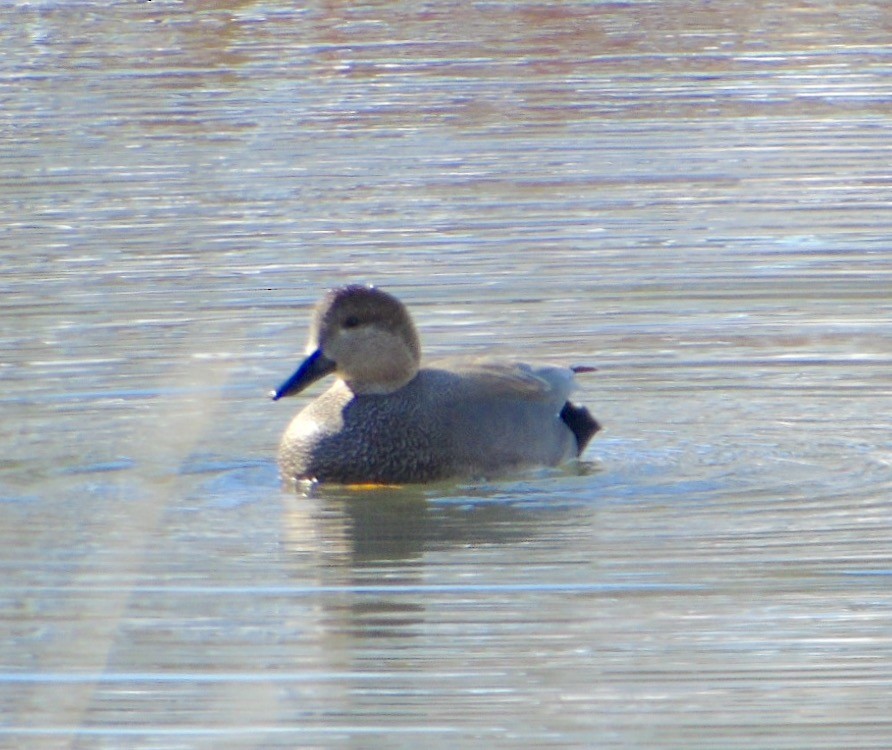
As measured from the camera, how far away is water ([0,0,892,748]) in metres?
6.44

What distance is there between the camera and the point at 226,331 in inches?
426

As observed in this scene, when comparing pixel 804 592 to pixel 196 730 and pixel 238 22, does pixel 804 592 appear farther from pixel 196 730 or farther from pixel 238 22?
pixel 238 22

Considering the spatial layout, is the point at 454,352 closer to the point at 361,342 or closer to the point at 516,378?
the point at 516,378

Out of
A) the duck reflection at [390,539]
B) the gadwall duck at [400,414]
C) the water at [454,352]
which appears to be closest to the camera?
the water at [454,352]

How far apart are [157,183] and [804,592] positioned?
306 inches

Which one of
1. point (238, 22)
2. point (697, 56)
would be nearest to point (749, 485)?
point (697, 56)

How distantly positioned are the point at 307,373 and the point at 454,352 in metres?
1.66

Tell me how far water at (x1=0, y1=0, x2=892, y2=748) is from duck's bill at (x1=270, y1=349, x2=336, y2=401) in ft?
1.17

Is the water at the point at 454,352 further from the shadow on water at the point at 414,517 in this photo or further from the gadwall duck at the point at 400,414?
the gadwall duck at the point at 400,414

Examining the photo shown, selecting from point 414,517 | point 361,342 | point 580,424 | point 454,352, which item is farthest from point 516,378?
point 454,352

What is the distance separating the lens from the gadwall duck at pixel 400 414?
903cm

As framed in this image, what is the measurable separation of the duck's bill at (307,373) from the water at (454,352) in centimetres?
36

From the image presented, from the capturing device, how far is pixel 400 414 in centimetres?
912

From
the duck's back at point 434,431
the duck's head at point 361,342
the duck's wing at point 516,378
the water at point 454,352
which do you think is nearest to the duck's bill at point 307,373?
the duck's head at point 361,342
